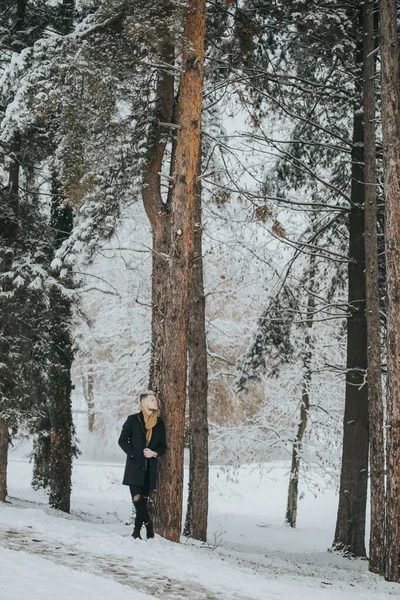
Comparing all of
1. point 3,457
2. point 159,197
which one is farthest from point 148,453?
point 3,457

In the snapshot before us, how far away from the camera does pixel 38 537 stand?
6992mm

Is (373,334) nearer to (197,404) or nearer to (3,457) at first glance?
(197,404)

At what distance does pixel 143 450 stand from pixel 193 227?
287cm

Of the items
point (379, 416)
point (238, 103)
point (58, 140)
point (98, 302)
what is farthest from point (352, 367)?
point (98, 302)

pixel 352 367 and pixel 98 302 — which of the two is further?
pixel 98 302

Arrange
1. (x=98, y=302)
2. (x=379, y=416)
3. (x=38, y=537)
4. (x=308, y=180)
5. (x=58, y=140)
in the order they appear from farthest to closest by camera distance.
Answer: (x=98, y=302) → (x=308, y=180) → (x=58, y=140) → (x=379, y=416) → (x=38, y=537)

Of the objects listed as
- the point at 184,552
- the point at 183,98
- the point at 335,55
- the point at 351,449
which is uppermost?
the point at 335,55

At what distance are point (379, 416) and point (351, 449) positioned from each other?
2.11 metres

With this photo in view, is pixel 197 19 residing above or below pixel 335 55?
below

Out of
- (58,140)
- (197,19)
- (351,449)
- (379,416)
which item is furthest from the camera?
(351,449)

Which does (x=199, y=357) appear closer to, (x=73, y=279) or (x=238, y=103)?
(x=73, y=279)

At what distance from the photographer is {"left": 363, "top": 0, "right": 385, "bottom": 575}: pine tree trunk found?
9.58 meters

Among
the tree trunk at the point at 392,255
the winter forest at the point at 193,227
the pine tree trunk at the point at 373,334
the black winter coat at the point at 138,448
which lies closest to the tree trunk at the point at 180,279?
the winter forest at the point at 193,227

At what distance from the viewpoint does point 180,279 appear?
877 centimetres
